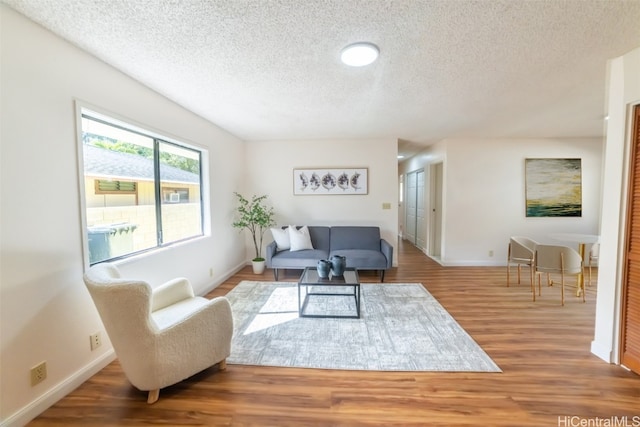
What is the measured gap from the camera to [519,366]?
75.5 inches

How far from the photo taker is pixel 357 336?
2.34 meters

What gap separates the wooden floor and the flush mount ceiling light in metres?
2.25

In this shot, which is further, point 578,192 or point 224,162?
point 578,192

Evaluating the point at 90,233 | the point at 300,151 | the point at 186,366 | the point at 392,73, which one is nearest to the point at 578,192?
the point at 392,73

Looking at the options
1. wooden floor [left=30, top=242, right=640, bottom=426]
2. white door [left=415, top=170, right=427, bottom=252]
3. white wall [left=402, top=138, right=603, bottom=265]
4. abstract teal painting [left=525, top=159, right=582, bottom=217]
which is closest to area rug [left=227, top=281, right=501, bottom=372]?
wooden floor [left=30, top=242, right=640, bottom=426]

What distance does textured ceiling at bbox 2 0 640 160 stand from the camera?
141 centimetres

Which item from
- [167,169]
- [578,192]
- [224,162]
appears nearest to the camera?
[167,169]

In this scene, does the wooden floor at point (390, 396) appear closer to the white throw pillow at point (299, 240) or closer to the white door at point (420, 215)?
the white throw pillow at point (299, 240)

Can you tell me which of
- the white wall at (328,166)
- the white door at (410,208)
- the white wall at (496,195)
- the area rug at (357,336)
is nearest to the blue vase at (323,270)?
the area rug at (357,336)

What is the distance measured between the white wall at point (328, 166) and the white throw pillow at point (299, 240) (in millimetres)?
499

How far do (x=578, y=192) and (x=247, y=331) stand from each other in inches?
224

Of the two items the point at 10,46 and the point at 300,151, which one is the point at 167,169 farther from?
the point at 300,151

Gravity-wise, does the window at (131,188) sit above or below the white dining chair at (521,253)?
above

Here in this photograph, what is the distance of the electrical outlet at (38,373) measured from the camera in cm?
150
